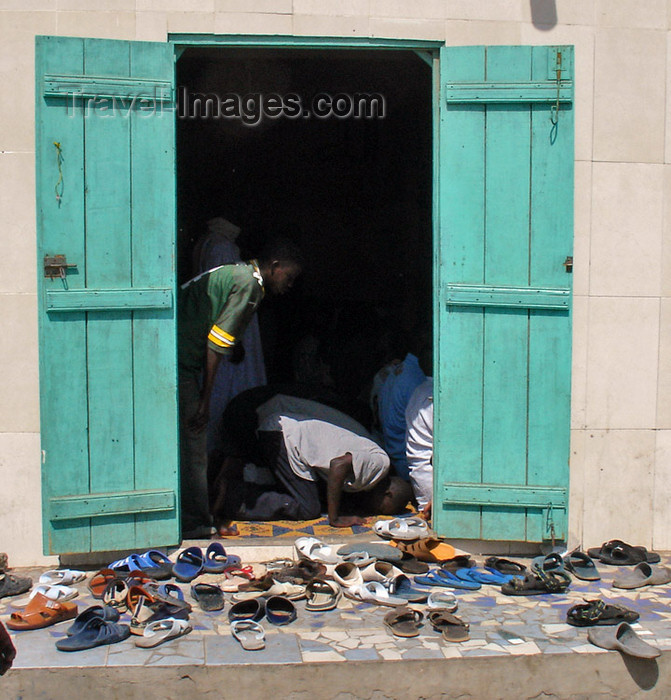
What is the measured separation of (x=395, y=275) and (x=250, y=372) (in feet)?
7.85

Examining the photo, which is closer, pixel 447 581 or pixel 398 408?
pixel 447 581

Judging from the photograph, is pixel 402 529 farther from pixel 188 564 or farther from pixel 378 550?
pixel 188 564

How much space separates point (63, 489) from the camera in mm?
4562

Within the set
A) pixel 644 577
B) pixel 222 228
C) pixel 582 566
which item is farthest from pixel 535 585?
pixel 222 228

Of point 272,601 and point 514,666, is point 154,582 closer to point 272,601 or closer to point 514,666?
point 272,601

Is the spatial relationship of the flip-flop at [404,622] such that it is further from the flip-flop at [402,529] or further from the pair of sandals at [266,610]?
the flip-flop at [402,529]

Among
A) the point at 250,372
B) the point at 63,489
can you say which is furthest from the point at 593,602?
the point at 250,372

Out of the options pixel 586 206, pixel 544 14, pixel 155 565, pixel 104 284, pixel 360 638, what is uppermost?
pixel 544 14

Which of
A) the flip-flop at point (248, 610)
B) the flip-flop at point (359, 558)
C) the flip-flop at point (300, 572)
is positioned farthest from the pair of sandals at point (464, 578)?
the flip-flop at point (248, 610)

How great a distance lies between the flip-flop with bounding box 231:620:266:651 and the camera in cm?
375

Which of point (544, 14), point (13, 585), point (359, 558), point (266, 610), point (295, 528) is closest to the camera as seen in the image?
point (266, 610)

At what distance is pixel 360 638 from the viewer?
3873 millimetres

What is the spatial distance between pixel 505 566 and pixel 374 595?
0.81m

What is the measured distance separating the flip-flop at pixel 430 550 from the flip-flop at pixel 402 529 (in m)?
0.07
